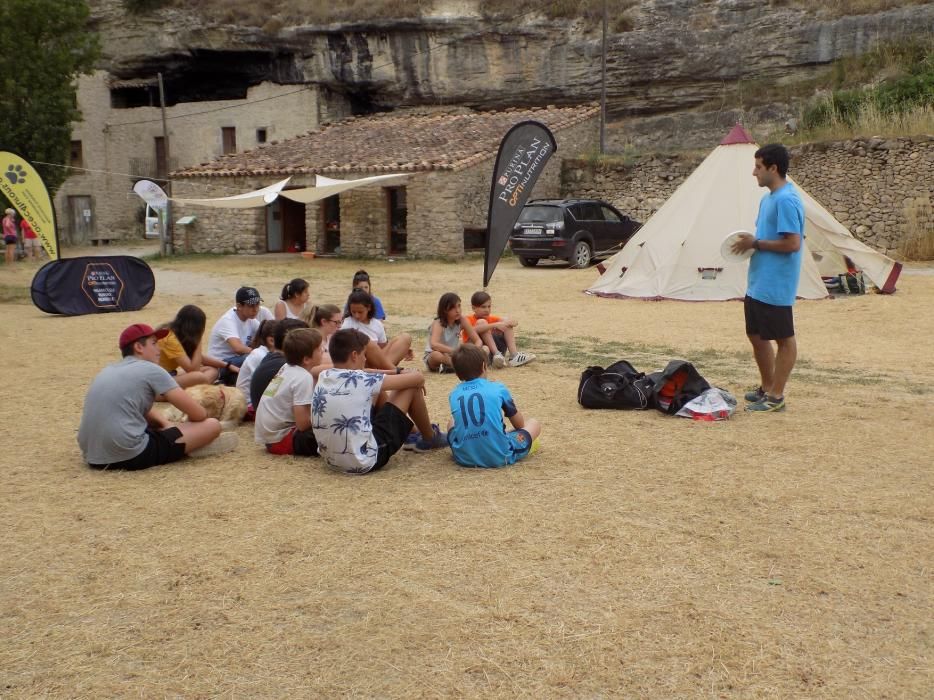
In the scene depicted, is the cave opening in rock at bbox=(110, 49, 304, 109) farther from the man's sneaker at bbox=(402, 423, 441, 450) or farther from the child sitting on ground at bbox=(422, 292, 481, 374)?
the man's sneaker at bbox=(402, 423, 441, 450)

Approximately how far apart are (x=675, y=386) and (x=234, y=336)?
3.43m

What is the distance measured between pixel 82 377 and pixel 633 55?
2280 cm

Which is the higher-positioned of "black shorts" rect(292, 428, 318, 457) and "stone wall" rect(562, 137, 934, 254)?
"stone wall" rect(562, 137, 934, 254)

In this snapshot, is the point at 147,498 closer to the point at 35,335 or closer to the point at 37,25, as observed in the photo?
the point at 35,335

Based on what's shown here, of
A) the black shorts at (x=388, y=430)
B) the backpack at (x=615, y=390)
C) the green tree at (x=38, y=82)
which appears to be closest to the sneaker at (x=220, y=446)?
the black shorts at (x=388, y=430)

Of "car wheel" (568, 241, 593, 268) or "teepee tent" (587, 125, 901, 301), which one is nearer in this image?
"teepee tent" (587, 125, 901, 301)

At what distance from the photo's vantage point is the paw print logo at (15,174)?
13.3m

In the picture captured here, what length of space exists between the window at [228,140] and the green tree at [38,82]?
5.11m

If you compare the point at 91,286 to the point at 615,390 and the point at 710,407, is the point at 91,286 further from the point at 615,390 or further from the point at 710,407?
the point at 710,407

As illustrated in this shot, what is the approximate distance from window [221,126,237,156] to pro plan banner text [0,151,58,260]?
19135 mm

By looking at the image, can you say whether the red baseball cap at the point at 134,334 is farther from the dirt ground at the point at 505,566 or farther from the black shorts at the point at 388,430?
the black shorts at the point at 388,430

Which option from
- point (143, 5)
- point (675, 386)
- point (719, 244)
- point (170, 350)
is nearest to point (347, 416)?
point (170, 350)

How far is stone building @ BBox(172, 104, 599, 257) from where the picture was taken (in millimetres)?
22688

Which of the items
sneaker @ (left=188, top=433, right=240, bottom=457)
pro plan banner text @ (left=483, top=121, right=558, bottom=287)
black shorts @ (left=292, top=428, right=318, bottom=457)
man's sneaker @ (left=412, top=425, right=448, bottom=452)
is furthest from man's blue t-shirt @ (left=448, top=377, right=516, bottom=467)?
pro plan banner text @ (left=483, top=121, right=558, bottom=287)
